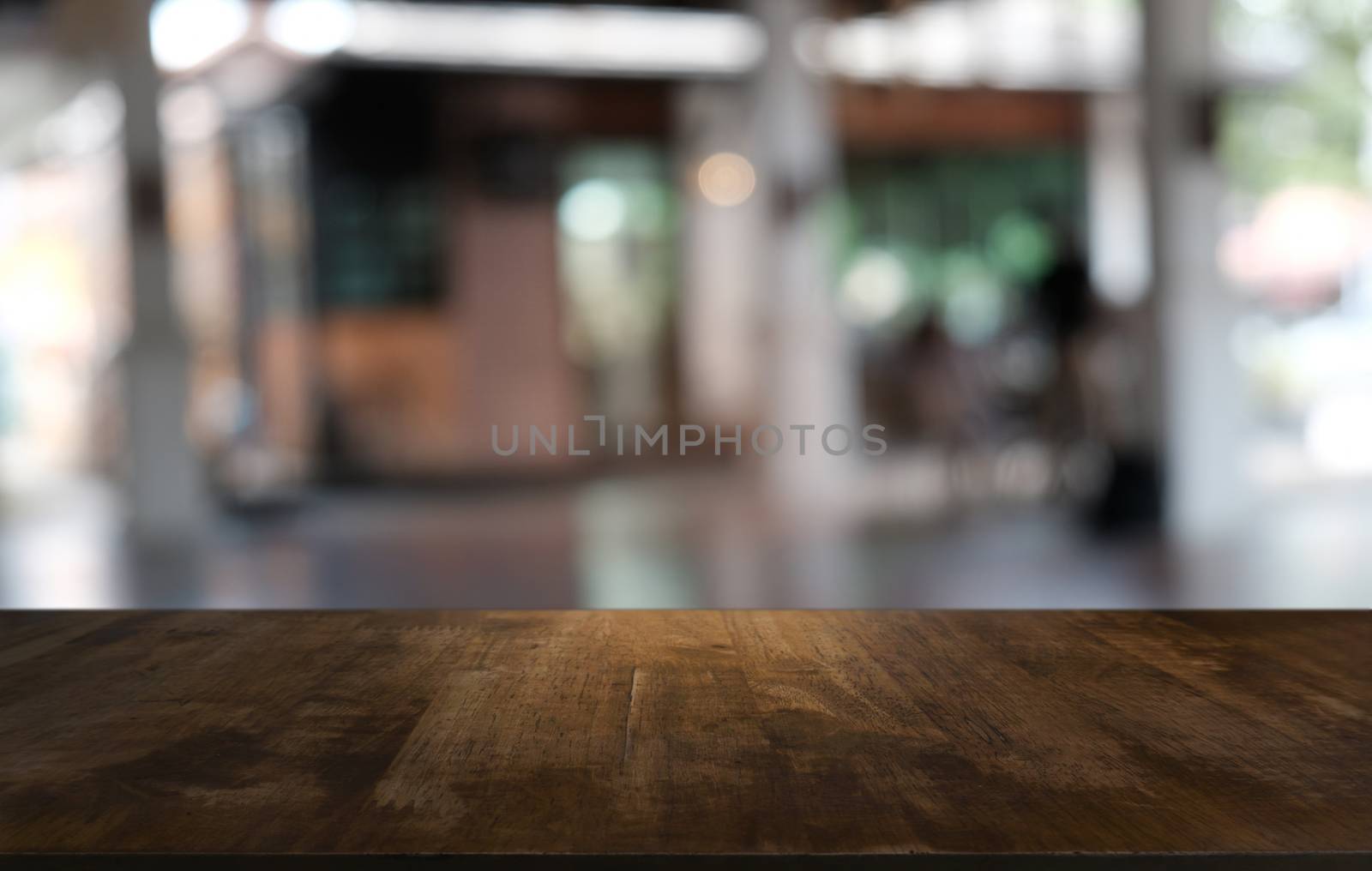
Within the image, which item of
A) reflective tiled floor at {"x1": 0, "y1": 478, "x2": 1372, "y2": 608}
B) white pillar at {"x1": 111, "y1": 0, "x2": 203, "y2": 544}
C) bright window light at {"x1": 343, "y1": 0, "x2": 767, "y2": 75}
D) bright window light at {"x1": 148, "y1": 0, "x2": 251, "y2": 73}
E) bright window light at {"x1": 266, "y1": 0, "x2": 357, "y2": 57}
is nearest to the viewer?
reflective tiled floor at {"x1": 0, "y1": 478, "x2": 1372, "y2": 608}

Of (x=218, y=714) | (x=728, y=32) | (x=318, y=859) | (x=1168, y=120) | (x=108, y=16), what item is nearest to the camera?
(x=318, y=859)

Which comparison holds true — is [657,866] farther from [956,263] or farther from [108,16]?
[956,263]

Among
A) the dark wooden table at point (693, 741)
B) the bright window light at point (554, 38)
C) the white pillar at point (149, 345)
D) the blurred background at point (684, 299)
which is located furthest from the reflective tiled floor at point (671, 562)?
the bright window light at point (554, 38)

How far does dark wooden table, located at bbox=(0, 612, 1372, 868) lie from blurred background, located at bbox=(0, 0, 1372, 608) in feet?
9.57

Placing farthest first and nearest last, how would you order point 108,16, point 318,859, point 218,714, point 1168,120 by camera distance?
point 108,16 < point 1168,120 < point 218,714 < point 318,859

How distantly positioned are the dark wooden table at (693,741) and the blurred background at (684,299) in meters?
2.92

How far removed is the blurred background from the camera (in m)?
5.57

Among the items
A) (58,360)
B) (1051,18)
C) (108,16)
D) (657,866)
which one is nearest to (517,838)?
(657,866)

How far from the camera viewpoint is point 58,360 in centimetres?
949

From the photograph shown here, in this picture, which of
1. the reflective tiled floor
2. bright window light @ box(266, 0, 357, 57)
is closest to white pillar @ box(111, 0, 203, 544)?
the reflective tiled floor

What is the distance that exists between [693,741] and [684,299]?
1020 cm

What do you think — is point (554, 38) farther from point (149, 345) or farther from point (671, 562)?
point (671, 562)

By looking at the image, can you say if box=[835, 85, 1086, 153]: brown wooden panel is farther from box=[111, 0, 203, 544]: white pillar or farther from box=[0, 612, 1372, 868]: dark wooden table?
box=[0, 612, 1372, 868]: dark wooden table

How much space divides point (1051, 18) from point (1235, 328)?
352 centimetres
